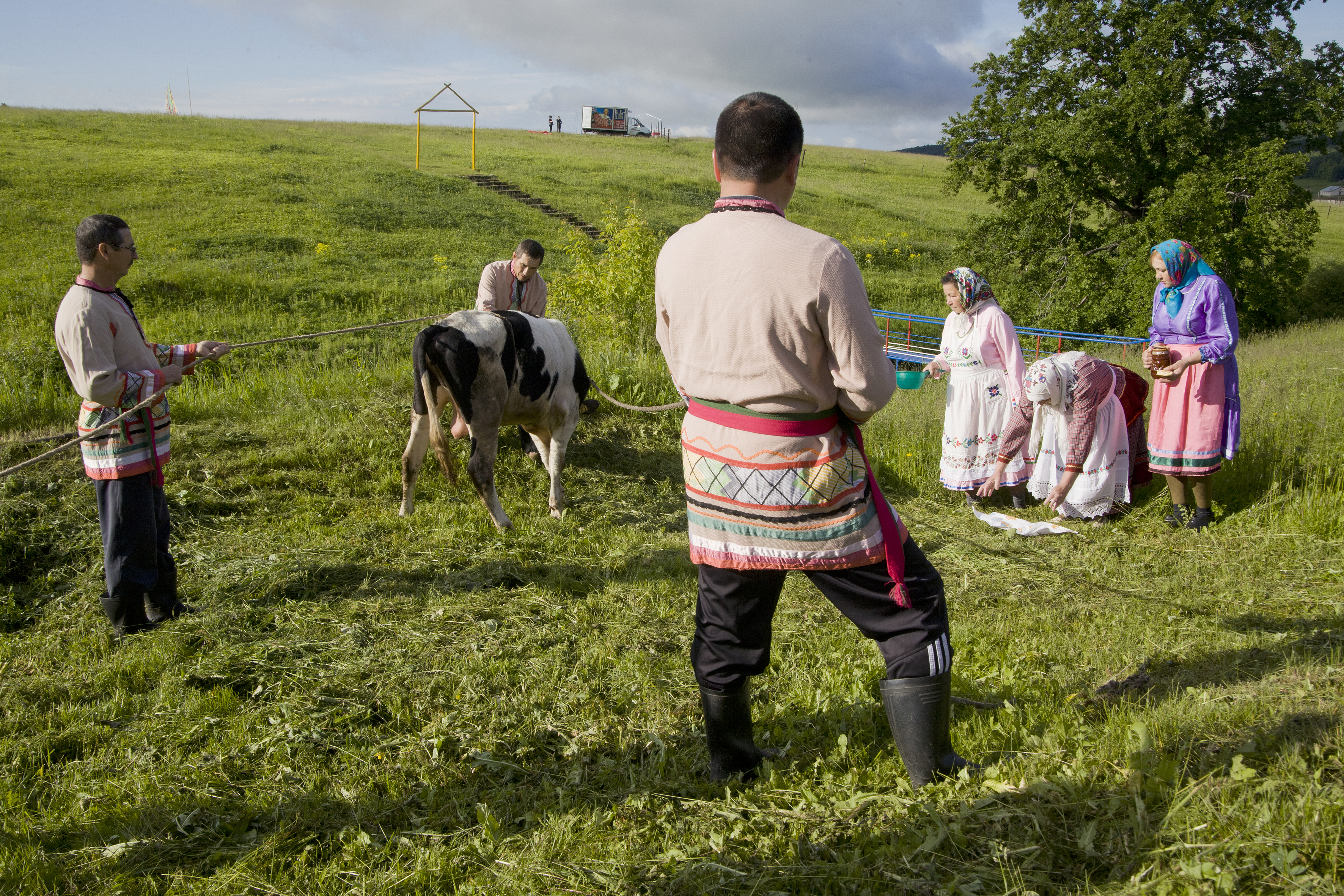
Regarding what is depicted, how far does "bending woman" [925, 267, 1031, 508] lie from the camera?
20.2 feet

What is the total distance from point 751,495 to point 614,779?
4.34 ft

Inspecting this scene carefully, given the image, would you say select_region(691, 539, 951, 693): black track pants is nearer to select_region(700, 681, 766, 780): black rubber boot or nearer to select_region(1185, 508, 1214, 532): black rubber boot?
select_region(700, 681, 766, 780): black rubber boot

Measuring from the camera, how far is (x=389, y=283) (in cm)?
2066

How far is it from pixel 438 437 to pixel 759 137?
4379mm

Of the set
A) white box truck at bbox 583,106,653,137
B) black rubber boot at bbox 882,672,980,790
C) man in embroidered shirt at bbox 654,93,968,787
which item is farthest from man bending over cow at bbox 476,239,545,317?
white box truck at bbox 583,106,653,137

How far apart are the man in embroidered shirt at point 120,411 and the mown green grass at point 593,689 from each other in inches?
12.1

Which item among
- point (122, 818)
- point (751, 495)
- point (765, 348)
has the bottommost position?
point (122, 818)

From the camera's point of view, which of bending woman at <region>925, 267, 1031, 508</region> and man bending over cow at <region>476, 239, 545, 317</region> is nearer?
bending woman at <region>925, 267, 1031, 508</region>

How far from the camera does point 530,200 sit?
31734 millimetres

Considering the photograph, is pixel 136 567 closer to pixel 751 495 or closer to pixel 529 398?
pixel 529 398

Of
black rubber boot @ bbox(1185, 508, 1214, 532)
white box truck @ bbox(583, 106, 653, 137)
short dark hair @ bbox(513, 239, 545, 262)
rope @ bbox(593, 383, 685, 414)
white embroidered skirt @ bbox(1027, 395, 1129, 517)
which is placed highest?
white box truck @ bbox(583, 106, 653, 137)

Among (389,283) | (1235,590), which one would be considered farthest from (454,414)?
(389,283)

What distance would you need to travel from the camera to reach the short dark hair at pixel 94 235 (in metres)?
3.87

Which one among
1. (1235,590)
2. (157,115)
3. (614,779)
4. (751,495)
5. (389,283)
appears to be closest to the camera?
(751,495)
